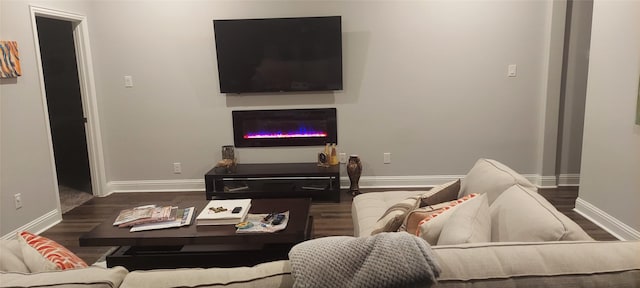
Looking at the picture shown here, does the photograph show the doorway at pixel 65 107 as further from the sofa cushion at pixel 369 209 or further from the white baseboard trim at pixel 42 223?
the sofa cushion at pixel 369 209

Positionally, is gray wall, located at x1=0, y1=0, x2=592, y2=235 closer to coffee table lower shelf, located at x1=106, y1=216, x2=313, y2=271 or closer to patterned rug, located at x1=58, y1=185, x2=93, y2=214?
patterned rug, located at x1=58, y1=185, x2=93, y2=214

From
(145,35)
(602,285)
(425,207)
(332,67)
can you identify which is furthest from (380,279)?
(145,35)

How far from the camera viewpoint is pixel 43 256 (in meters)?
1.46

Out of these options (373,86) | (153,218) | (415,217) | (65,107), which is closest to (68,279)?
(415,217)

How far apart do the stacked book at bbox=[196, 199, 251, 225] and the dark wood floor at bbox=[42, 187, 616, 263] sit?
2.18 ft

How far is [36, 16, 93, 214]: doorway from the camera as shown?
4.96 m

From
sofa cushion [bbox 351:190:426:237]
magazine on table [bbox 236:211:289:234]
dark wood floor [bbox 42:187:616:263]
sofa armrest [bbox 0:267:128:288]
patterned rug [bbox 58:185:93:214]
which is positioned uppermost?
sofa armrest [bbox 0:267:128:288]

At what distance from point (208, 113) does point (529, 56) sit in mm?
3393

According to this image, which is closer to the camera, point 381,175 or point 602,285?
point 602,285

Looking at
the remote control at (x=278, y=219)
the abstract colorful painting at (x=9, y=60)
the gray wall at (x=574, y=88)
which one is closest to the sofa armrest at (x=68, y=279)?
the remote control at (x=278, y=219)

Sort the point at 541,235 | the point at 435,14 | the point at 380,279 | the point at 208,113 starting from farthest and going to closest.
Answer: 1. the point at 208,113
2. the point at 435,14
3. the point at 541,235
4. the point at 380,279

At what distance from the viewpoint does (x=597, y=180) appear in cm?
363

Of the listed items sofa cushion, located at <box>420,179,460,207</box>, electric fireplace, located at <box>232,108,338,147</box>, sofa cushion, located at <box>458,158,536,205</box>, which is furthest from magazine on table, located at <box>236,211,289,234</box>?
electric fireplace, located at <box>232,108,338,147</box>

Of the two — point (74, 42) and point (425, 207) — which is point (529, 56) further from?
point (74, 42)
